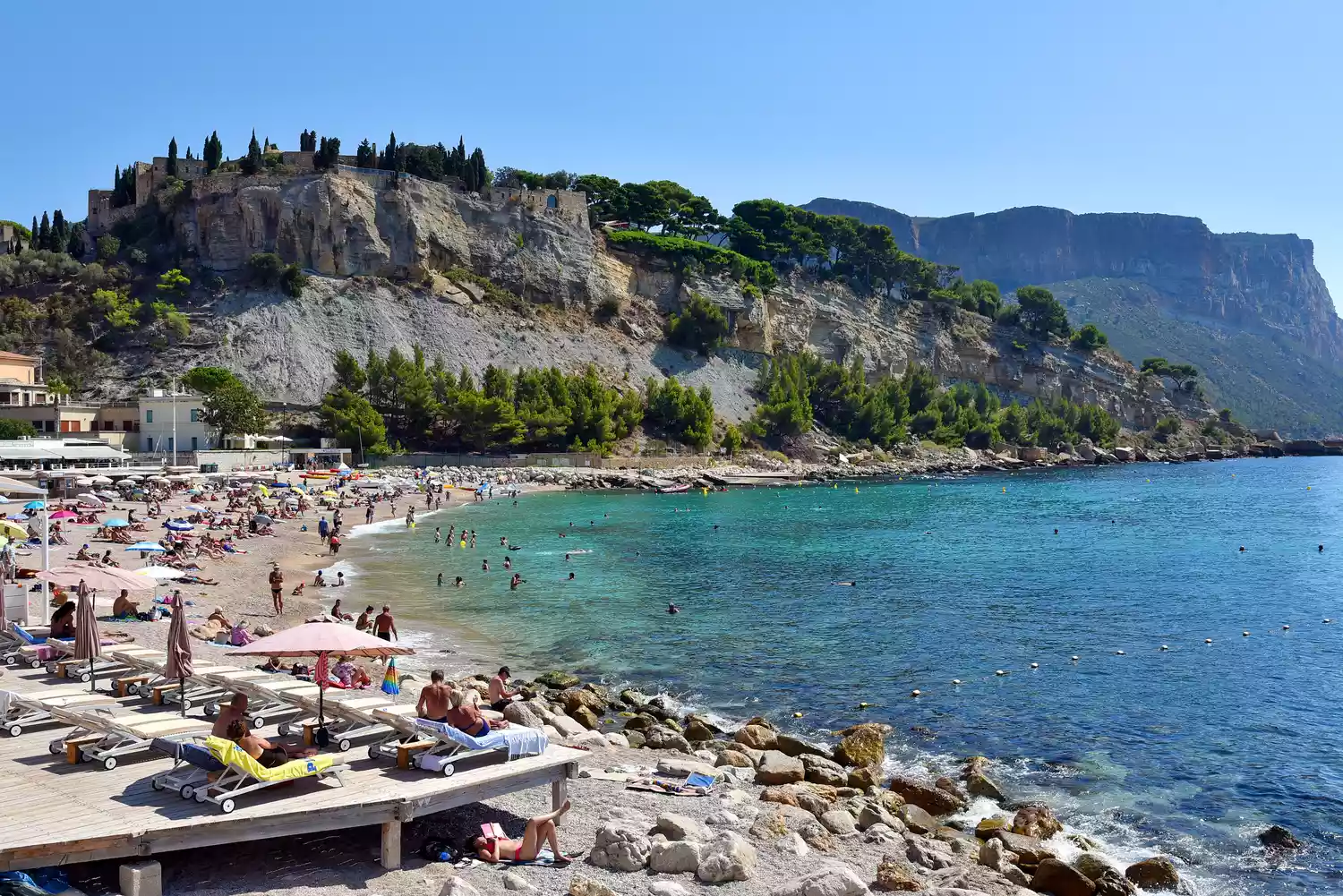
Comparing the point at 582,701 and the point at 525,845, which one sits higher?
the point at 525,845

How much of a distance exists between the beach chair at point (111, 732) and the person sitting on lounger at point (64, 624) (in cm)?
476

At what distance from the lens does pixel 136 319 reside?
86.9 meters

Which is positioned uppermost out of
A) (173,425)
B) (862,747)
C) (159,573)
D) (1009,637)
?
(173,425)

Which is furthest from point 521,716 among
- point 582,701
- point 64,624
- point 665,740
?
point 64,624

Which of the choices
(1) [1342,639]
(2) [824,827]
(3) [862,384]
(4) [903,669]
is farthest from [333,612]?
(3) [862,384]

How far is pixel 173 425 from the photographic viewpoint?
70.3m

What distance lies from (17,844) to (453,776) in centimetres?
383

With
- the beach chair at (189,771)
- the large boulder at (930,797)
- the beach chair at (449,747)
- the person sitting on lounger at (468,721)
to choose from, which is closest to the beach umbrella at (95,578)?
the beach chair at (189,771)

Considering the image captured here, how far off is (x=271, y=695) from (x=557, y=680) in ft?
27.3

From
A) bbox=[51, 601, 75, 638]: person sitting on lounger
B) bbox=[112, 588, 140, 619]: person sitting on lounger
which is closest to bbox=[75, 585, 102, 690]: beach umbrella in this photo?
bbox=[51, 601, 75, 638]: person sitting on lounger

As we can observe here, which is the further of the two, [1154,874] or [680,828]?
[1154,874]

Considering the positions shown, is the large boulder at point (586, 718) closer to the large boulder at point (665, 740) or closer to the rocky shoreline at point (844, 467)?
the large boulder at point (665, 740)

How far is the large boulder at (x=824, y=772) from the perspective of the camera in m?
14.9

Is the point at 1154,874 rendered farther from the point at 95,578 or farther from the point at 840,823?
the point at 95,578
